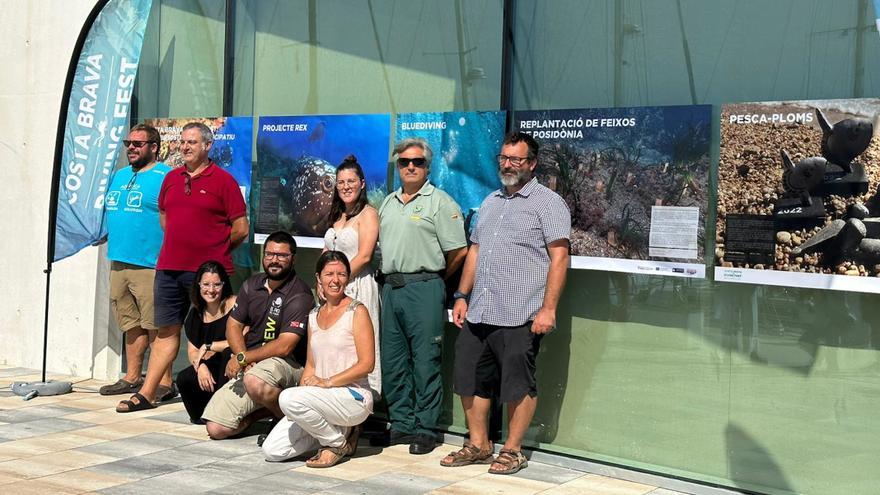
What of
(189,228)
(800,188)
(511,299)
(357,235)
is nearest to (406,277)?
(357,235)

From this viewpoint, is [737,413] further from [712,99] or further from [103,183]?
[103,183]

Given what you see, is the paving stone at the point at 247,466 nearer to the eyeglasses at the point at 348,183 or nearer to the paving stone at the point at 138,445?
the paving stone at the point at 138,445

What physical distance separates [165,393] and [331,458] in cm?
216

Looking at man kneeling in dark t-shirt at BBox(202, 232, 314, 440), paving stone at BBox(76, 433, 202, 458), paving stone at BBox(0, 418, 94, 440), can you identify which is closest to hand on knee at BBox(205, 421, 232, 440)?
man kneeling in dark t-shirt at BBox(202, 232, 314, 440)

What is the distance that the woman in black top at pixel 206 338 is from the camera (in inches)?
259

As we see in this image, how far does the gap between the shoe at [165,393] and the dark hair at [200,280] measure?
39.9 inches

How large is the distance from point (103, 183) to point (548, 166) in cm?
322

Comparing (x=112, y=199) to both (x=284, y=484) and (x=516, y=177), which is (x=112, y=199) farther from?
(x=516, y=177)

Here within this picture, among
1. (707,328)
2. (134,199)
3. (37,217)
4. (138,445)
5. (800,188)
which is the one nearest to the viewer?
(800,188)

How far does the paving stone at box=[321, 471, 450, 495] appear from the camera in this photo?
5.23m

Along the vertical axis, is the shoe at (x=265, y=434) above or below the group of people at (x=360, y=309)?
below

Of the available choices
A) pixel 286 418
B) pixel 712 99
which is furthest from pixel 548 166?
pixel 286 418

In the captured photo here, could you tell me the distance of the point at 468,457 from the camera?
5.80 metres

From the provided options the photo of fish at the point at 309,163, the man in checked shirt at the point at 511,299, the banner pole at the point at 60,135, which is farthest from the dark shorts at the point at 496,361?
the banner pole at the point at 60,135
